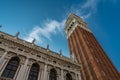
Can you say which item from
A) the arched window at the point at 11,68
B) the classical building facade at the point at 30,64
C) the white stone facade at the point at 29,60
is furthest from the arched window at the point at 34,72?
the arched window at the point at 11,68

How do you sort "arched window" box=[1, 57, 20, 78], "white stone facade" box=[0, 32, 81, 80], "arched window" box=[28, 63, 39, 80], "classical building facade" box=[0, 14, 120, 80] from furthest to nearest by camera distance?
"arched window" box=[28, 63, 39, 80]
"white stone facade" box=[0, 32, 81, 80]
"classical building facade" box=[0, 14, 120, 80]
"arched window" box=[1, 57, 20, 78]

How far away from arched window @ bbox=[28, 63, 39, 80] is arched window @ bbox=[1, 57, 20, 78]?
2124 mm

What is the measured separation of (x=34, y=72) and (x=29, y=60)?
1.90 metres

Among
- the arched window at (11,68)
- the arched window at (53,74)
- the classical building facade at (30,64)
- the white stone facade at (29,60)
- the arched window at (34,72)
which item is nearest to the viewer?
the arched window at (11,68)

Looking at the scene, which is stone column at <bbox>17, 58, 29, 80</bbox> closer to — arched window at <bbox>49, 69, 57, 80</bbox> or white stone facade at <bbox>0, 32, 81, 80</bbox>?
white stone facade at <bbox>0, 32, 81, 80</bbox>

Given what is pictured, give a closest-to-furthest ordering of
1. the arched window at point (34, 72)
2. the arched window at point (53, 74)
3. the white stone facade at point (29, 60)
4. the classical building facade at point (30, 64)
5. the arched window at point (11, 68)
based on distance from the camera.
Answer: the arched window at point (11, 68), the classical building facade at point (30, 64), the white stone facade at point (29, 60), the arched window at point (34, 72), the arched window at point (53, 74)

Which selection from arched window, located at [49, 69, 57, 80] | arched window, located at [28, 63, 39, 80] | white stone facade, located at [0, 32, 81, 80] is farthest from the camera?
arched window, located at [49, 69, 57, 80]

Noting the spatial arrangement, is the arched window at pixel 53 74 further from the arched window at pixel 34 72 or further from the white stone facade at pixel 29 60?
the arched window at pixel 34 72

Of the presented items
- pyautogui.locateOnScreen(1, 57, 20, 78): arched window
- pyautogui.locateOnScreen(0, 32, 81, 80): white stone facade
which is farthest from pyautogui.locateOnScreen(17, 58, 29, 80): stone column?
pyautogui.locateOnScreen(1, 57, 20, 78): arched window

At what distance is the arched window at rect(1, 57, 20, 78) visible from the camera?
13716 mm

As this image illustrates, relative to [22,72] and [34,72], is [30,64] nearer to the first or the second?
[34,72]

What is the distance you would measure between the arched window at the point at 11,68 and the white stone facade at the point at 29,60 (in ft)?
1.39

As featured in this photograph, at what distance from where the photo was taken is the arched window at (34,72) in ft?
50.0

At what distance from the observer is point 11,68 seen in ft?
48.3
